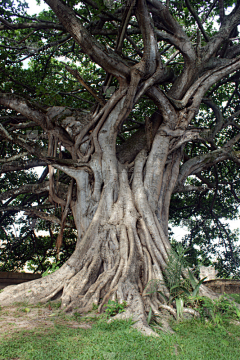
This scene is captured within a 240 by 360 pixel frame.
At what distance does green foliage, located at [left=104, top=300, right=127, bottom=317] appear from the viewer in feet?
9.91

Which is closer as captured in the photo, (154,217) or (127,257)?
(127,257)

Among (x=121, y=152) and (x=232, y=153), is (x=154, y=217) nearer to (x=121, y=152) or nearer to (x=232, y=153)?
(x=121, y=152)

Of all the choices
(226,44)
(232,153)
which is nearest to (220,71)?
(226,44)

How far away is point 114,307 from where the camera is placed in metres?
3.06

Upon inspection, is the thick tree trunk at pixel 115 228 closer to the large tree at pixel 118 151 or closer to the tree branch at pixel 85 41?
the large tree at pixel 118 151

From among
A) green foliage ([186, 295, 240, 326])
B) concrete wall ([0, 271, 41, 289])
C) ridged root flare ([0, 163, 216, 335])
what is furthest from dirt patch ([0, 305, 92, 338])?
concrete wall ([0, 271, 41, 289])

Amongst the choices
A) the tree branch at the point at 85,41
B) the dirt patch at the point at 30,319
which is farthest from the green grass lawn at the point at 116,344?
the tree branch at the point at 85,41

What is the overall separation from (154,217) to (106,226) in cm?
80

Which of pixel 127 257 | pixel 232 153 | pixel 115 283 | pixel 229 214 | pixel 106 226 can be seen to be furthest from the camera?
pixel 229 214

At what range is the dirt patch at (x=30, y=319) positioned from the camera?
2.72 m

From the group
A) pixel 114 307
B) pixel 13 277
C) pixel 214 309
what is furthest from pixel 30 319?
pixel 13 277

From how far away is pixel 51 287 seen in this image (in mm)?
3695

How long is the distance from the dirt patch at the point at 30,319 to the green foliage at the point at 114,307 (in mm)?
246

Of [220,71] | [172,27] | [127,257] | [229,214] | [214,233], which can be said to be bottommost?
[127,257]
